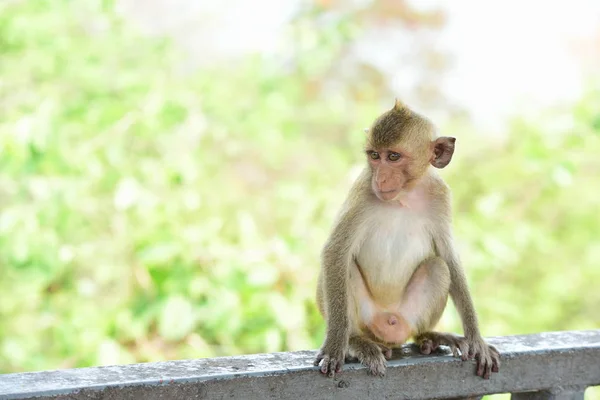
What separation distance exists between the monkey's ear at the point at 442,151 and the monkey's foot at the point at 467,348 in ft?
1.71

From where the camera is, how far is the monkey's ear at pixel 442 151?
2371 mm

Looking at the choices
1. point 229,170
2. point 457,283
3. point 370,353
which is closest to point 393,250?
point 457,283

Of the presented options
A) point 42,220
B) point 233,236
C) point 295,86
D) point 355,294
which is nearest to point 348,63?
point 295,86

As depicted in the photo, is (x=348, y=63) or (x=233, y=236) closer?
(x=233, y=236)

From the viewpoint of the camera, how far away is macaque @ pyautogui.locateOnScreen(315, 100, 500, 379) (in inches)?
90.6

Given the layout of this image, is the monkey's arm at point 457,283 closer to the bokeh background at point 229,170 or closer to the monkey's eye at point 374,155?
the monkey's eye at point 374,155

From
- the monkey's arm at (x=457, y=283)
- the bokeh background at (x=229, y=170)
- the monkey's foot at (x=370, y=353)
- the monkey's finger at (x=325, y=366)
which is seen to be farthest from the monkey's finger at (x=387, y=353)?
the bokeh background at (x=229, y=170)

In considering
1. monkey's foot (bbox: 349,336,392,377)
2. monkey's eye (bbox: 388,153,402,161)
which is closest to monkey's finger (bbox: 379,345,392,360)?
monkey's foot (bbox: 349,336,392,377)

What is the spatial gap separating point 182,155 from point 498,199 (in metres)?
1.69

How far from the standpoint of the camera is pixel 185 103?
4328 millimetres

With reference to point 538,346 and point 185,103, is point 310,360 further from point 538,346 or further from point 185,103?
point 185,103

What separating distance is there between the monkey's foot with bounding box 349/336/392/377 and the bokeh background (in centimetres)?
85

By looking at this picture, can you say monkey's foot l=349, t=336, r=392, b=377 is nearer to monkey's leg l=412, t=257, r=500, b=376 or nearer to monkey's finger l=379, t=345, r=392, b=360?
monkey's finger l=379, t=345, r=392, b=360

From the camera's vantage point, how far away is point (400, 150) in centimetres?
232
